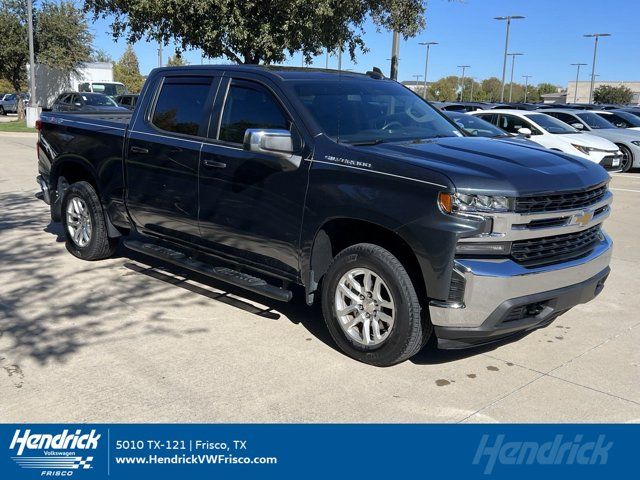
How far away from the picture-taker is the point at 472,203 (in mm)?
4031

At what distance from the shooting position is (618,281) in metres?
6.91

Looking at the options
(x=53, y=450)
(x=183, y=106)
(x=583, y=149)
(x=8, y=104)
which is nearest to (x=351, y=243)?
(x=183, y=106)

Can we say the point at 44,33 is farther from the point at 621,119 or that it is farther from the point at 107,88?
the point at 621,119

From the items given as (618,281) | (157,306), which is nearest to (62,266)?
(157,306)

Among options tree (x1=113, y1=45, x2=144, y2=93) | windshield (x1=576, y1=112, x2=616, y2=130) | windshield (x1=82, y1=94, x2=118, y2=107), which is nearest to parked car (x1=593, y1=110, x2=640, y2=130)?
windshield (x1=576, y1=112, x2=616, y2=130)

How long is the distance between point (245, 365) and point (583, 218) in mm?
2486

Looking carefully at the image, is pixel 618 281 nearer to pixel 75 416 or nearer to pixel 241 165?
pixel 241 165

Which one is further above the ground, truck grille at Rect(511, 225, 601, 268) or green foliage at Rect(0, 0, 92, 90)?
green foliage at Rect(0, 0, 92, 90)

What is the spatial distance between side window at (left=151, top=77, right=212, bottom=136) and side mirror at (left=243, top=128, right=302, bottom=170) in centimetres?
98

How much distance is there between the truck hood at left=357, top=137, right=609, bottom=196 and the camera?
13.4 ft

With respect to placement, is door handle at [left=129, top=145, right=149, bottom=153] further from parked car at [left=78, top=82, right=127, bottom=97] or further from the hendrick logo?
parked car at [left=78, top=82, right=127, bottom=97]

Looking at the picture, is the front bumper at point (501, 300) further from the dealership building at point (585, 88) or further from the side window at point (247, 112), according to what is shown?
the dealership building at point (585, 88)

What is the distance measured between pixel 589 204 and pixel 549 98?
126752mm

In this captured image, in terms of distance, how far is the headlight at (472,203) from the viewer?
4008 millimetres
